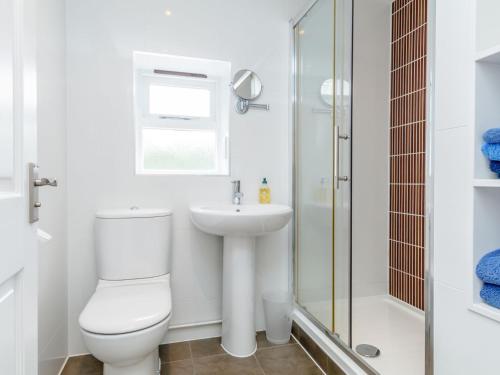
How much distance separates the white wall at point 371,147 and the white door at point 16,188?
204 centimetres

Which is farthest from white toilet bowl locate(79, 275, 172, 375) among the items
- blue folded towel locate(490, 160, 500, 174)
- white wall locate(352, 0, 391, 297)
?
white wall locate(352, 0, 391, 297)

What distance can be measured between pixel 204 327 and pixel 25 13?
1.77m

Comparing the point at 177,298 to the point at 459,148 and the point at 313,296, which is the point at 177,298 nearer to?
the point at 313,296

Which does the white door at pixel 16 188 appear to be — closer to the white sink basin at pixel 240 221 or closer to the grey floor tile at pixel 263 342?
the white sink basin at pixel 240 221

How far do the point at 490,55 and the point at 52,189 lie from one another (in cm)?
174

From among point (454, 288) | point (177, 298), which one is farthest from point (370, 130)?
point (177, 298)

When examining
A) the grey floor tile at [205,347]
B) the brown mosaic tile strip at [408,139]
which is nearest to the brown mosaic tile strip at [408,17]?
the brown mosaic tile strip at [408,139]

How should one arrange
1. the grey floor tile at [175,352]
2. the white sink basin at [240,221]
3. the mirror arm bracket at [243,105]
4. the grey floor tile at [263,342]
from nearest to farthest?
the white sink basin at [240,221]
the grey floor tile at [175,352]
the grey floor tile at [263,342]
the mirror arm bracket at [243,105]

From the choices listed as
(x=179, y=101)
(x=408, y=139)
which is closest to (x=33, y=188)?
(x=179, y=101)

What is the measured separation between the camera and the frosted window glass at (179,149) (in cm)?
200

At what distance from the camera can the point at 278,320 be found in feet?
6.15

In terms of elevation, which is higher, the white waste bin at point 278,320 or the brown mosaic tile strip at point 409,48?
the brown mosaic tile strip at point 409,48

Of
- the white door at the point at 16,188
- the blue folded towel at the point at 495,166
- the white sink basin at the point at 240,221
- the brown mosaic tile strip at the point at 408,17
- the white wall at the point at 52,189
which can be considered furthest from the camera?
the brown mosaic tile strip at the point at 408,17

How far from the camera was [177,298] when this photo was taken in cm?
188
